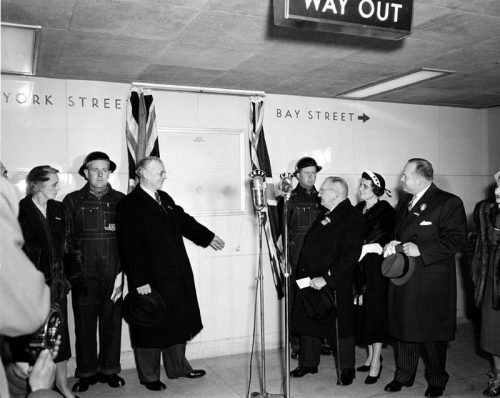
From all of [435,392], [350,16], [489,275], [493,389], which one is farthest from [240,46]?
[493,389]

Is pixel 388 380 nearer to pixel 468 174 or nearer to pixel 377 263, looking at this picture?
pixel 377 263

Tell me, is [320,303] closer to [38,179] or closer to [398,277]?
[398,277]

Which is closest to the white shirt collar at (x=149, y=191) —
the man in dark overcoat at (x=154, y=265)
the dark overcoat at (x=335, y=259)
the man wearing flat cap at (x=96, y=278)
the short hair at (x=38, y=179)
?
the man in dark overcoat at (x=154, y=265)

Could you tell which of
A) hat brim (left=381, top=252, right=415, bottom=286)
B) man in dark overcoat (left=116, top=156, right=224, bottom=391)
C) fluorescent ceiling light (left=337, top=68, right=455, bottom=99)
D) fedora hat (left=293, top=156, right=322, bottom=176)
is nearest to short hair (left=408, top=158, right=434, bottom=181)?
hat brim (left=381, top=252, right=415, bottom=286)

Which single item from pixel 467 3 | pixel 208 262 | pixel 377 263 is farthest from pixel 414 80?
→ pixel 208 262

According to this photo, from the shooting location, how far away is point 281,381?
434 centimetres

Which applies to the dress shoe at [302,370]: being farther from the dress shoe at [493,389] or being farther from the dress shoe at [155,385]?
the dress shoe at [493,389]

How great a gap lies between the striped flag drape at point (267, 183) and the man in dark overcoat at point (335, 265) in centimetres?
78

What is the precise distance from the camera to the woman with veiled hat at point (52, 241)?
3.61 meters

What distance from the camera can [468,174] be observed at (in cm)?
641

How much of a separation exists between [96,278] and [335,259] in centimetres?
186

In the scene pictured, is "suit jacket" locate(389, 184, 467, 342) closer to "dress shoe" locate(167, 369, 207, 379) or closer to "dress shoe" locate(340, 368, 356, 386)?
"dress shoe" locate(340, 368, 356, 386)

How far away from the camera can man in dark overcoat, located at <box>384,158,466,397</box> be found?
149 inches

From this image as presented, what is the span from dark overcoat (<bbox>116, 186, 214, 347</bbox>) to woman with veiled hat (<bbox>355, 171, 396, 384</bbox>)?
1401mm
